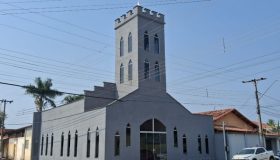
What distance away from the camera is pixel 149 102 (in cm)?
3209

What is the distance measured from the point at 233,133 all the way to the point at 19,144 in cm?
3034

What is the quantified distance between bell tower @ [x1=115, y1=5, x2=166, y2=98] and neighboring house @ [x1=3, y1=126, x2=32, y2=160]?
17.5 m

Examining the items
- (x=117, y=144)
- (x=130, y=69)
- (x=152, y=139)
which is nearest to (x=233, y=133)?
(x=152, y=139)

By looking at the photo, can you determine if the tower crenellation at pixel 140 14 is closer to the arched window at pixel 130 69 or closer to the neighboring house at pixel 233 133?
the arched window at pixel 130 69

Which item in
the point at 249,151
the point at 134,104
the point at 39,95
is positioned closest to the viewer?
the point at 249,151

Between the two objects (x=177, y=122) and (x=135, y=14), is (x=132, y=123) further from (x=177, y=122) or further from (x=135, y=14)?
(x=135, y=14)

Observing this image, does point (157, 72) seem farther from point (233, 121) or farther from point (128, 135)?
point (233, 121)

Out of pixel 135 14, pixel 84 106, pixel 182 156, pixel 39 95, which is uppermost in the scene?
pixel 135 14

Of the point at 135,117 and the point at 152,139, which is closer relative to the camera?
the point at 135,117

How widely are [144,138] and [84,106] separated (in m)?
6.90

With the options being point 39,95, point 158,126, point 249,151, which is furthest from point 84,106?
point 39,95

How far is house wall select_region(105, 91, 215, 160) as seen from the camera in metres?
29.0

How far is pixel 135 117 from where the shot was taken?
30.5 m

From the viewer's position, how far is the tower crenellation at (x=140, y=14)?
34562mm
